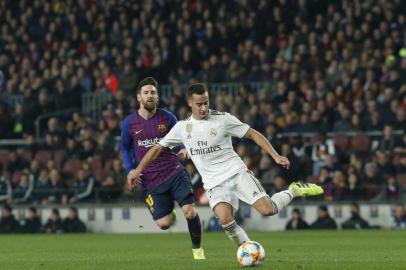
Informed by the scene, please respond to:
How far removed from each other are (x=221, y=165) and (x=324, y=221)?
11416 millimetres

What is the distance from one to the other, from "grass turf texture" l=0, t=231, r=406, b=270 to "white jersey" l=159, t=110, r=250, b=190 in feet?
3.36

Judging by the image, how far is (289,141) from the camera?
80.8 feet

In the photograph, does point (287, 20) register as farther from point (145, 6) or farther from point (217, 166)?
point (217, 166)

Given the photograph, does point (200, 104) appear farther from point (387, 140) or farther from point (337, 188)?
point (387, 140)

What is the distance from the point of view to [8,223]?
26.2m

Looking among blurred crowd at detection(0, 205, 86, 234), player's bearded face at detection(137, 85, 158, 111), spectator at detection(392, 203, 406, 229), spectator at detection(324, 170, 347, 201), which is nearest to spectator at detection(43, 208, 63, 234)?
blurred crowd at detection(0, 205, 86, 234)

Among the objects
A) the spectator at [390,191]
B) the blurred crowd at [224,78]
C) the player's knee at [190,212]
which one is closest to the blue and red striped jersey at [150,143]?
the player's knee at [190,212]

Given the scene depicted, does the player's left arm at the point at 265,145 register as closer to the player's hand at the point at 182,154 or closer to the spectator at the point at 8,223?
the player's hand at the point at 182,154

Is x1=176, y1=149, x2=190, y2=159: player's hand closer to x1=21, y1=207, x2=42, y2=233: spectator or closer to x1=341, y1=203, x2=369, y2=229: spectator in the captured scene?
x1=341, y1=203, x2=369, y2=229: spectator

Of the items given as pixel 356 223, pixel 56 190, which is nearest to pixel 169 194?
pixel 356 223

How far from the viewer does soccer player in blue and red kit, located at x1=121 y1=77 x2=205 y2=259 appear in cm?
1438

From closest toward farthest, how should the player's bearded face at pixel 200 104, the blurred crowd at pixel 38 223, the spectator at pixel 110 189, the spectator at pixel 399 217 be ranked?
1. the player's bearded face at pixel 200 104
2. the spectator at pixel 399 217
3. the spectator at pixel 110 189
4. the blurred crowd at pixel 38 223

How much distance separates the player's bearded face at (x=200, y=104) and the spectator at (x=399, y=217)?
11158 mm

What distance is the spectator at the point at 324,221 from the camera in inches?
941
